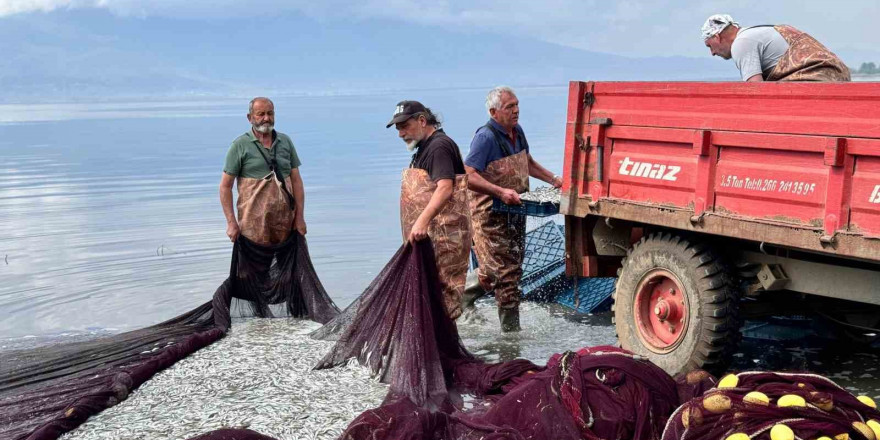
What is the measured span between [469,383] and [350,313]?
1.38 m

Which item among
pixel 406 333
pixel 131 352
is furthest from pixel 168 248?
pixel 406 333

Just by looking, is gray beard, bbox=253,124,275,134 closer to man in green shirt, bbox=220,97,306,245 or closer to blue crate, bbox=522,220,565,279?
man in green shirt, bbox=220,97,306,245

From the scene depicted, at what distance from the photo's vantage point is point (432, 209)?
21.9 feet

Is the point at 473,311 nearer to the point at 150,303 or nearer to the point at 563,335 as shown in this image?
the point at 563,335

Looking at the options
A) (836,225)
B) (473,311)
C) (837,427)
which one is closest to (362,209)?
(473,311)

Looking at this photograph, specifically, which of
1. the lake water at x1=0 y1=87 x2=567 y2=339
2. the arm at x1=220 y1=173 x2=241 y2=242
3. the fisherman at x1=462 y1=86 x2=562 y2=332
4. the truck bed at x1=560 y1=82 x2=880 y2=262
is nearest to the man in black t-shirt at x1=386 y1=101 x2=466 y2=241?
the truck bed at x1=560 y1=82 x2=880 y2=262

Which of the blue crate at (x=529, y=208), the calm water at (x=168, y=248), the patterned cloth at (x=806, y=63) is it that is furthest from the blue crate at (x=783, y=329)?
the patterned cloth at (x=806, y=63)

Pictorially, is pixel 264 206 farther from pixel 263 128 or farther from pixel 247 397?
pixel 247 397

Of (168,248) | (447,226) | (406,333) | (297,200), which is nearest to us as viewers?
(406,333)

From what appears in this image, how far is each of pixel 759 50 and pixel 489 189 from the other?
8.00ft

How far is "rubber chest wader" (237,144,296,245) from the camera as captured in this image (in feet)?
28.3

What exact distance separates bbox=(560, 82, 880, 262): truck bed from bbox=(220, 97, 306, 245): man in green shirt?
2763mm

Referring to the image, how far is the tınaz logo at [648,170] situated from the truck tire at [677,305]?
41 cm

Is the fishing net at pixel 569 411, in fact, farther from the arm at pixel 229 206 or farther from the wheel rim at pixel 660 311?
the arm at pixel 229 206
